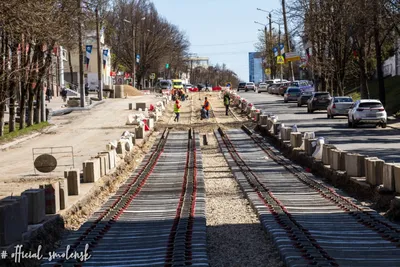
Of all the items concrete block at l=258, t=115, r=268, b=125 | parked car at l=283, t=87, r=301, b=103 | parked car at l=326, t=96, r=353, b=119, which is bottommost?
concrete block at l=258, t=115, r=268, b=125

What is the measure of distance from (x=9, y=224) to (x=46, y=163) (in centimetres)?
1069

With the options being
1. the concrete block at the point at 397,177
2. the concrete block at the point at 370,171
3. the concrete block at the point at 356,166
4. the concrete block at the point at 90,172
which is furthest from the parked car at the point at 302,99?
the concrete block at the point at 397,177

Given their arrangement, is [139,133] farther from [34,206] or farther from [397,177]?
[34,206]

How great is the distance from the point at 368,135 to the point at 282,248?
87.1ft

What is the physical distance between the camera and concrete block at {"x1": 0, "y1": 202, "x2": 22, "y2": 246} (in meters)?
11.8

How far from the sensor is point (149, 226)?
1555cm

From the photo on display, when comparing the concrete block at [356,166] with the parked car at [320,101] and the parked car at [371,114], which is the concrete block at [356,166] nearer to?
the parked car at [371,114]

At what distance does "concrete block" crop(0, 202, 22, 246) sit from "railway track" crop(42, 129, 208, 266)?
698 millimetres

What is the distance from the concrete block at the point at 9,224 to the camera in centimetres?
1181

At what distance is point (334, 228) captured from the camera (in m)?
14.8

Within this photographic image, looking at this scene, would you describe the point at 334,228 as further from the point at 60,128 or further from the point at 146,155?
the point at 60,128

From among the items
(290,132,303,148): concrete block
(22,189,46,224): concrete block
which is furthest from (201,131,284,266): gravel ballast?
(290,132,303,148): concrete block

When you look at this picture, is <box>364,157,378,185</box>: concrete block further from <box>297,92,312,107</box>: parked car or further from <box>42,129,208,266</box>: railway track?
<box>297,92,312,107</box>: parked car

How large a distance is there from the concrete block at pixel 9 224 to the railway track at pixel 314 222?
4.14 metres
